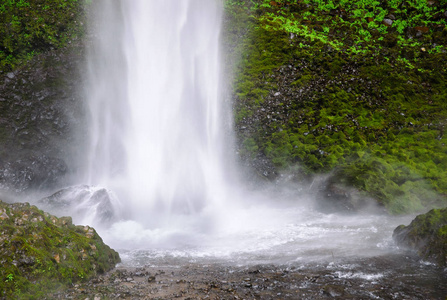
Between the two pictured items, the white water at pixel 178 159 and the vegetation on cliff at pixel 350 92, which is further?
the vegetation on cliff at pixel 350 92

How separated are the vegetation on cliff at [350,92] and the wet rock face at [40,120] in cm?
1117

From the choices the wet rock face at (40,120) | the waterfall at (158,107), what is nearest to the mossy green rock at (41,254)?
the waterfall at (158,107)

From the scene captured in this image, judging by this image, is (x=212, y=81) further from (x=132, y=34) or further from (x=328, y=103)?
(x=328, y=103)

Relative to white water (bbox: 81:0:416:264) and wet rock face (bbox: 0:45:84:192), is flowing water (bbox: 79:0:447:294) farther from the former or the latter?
wet rock face (bbox: 0:45:84:192)

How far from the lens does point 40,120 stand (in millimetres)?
20625

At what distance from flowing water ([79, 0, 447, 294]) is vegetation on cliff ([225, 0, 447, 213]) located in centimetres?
219

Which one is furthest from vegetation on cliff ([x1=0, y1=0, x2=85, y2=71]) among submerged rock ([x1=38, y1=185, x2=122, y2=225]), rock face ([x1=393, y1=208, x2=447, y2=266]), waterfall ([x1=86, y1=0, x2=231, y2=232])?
rock face ([x1=393, y1=208, x2=447, y2=266])

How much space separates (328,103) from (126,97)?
13.8 meters

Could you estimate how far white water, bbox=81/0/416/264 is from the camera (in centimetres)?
1215

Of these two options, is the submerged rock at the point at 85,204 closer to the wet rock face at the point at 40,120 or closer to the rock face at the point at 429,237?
the wet rock face at the point at 40,120

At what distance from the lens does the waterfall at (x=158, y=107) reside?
18469 mm

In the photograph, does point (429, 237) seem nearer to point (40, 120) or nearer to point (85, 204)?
point (85, 204)

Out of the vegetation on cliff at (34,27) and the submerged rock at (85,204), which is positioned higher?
the vegetation on cliff at (34,27)

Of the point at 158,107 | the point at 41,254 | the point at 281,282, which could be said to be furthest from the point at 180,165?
the point at 281,282
